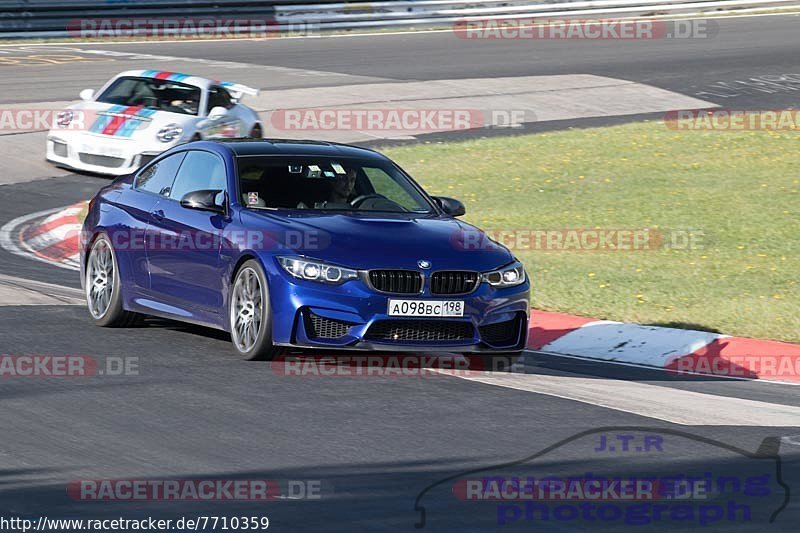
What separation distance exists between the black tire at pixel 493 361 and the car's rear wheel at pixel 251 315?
1371mm

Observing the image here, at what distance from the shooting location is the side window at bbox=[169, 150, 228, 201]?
35.9ft

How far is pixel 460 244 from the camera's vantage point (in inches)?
399

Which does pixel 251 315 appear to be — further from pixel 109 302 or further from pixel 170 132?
pixel 170 132

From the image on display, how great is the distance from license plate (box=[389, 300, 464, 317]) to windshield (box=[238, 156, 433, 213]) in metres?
1.25

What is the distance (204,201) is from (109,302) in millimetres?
1341

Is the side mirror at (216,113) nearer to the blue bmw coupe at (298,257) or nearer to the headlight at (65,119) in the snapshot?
the headlight at (65,119)

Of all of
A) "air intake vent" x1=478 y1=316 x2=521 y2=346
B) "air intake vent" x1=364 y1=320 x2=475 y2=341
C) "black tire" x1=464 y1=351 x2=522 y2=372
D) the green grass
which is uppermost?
"air intake vent" x1=364 y1=320 x2=475 y2=341

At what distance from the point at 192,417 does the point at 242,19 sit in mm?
30367

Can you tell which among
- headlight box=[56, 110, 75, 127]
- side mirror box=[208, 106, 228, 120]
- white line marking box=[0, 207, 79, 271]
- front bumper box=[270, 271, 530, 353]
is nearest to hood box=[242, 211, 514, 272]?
front bumper box=[270, 271, 530, 353]

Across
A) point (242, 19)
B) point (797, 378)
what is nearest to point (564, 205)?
point (797, 378)

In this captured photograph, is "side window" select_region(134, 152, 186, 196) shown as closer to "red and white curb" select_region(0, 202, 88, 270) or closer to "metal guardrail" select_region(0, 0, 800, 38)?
"red and white curb" select_region(0, 202, 88, 270)

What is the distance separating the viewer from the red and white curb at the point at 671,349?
10953mm

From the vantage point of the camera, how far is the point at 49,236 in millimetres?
16625

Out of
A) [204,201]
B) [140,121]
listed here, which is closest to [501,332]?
[204,201]
